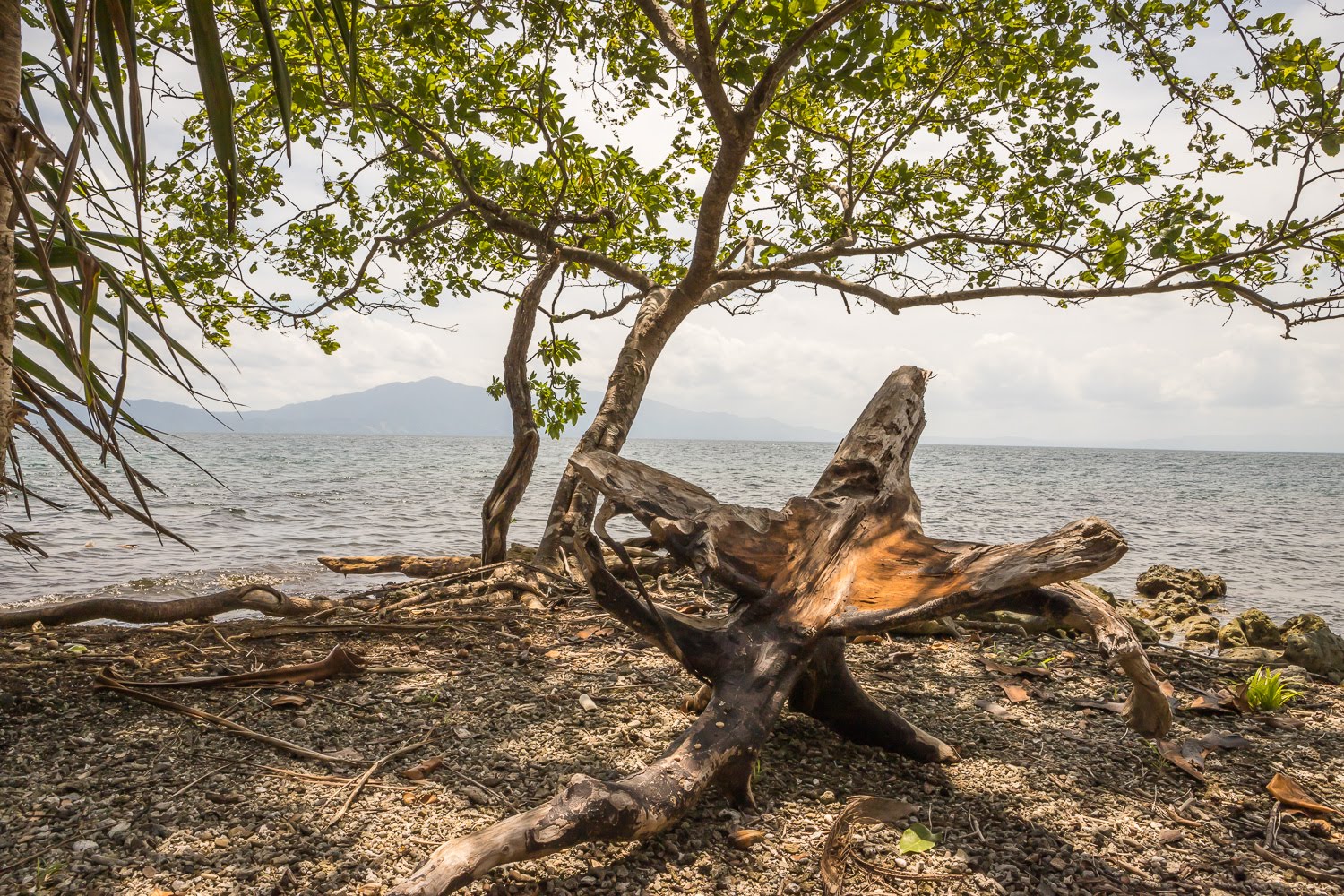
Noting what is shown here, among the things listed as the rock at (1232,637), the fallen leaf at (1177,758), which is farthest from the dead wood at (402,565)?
the rock at (1232,637)

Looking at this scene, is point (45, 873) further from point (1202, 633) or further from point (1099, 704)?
point (1202, 633)

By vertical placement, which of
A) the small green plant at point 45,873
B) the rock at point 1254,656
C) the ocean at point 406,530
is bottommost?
the ocean at point 406,530

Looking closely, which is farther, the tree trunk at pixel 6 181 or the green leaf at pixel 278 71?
the tree trunk at pixel 6 181

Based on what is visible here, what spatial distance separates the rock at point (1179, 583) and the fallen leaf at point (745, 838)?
31.3 ft

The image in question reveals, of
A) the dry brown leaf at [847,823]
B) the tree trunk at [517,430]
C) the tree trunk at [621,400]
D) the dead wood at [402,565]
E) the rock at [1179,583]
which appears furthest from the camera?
the rock at [1179,583]

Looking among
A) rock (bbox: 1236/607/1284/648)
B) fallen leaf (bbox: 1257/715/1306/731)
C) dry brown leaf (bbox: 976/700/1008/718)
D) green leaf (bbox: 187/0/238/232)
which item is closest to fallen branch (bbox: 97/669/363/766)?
green leaf (bbox: 187/0/238/232)

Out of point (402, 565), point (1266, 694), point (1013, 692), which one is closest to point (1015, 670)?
point (1013, 692)

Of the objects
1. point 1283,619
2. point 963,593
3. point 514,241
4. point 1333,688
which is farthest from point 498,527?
point 1283,619

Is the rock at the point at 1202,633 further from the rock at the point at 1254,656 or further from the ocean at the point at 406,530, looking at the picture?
the ocean at the point at 406,530

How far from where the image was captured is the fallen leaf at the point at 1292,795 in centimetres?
258

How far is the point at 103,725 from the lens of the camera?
270 centimetres

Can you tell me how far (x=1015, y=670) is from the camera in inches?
158

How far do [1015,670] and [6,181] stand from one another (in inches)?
180

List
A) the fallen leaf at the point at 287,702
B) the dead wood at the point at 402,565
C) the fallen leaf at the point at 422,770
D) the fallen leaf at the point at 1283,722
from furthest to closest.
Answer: the dead wood at the point at 402,565 < the fallen leaf at the point at 1283,722 < the fallen leaf at the point at 287,702 < the fallen leaf at the point at 422,770
